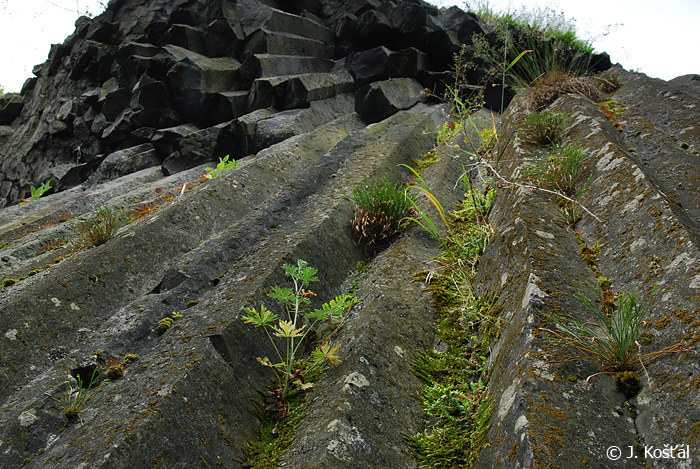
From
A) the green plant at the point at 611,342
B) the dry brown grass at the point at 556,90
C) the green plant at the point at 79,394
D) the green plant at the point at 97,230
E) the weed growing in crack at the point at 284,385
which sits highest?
the green plant at the point at 97,230

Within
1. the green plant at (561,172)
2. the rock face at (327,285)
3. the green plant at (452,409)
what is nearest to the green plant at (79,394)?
the rock face at (327,285)

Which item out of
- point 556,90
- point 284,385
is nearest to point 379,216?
point 284,385

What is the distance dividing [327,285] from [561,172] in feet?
7.39

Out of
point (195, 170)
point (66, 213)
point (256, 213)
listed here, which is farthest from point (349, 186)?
point (66, 213)

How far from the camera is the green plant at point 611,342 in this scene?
1.70 metres

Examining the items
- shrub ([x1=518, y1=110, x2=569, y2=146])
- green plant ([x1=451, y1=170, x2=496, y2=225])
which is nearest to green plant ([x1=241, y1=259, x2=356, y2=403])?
green plant ([x1=451, y1=170, x2=496, y2=225])

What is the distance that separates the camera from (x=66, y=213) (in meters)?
5.91

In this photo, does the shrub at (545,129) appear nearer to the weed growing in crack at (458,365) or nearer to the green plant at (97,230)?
the weed growing in crack at (458,365)

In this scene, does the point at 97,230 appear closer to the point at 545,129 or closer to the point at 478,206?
the point at 478,206

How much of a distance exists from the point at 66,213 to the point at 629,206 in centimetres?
704

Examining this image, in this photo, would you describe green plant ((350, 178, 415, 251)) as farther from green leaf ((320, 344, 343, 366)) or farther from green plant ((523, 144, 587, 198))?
green leaf ((320, 344, 343, 366))

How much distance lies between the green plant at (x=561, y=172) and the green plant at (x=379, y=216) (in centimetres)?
115

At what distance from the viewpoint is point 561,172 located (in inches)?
133

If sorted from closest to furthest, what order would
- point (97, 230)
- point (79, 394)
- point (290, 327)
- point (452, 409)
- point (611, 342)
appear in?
point (611, 342), point (452, 409), point (290, 327), point (79, 394), point (97, 230)
